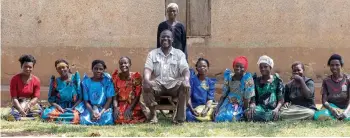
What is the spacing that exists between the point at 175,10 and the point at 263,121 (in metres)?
2.01

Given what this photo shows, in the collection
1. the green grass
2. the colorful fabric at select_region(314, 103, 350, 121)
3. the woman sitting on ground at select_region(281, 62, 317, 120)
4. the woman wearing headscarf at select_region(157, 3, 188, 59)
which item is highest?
the woman wearing headscarf at select_region(157, 3, 188, 59)

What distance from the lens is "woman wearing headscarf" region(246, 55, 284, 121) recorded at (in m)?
6.63

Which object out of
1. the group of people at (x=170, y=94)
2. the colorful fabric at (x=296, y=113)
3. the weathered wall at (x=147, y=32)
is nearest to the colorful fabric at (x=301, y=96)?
the group of people at (x=170, y=94)

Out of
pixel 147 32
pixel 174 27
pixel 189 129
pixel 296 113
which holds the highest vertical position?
pixel 147 32

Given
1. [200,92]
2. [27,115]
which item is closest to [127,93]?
[200,92]

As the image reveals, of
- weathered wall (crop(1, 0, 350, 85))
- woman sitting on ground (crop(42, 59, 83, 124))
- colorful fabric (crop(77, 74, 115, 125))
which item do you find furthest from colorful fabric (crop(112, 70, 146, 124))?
weathered wall (crop(1, 0, 350, 85))

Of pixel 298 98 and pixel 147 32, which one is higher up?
pixel 147 32

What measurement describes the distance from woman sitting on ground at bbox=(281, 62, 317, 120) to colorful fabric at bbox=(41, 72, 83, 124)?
2855 mm

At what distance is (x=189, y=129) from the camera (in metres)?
5.95

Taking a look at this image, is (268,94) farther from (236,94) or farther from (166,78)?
(166,78)

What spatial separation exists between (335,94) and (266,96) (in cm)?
96

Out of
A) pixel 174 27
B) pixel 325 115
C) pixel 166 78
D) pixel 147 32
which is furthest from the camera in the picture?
pixel 147 32

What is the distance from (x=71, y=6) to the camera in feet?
30.6

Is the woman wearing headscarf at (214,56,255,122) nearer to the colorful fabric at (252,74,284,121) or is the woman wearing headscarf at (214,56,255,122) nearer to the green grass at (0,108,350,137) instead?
the colorful fabric at (252,74,284,121)
